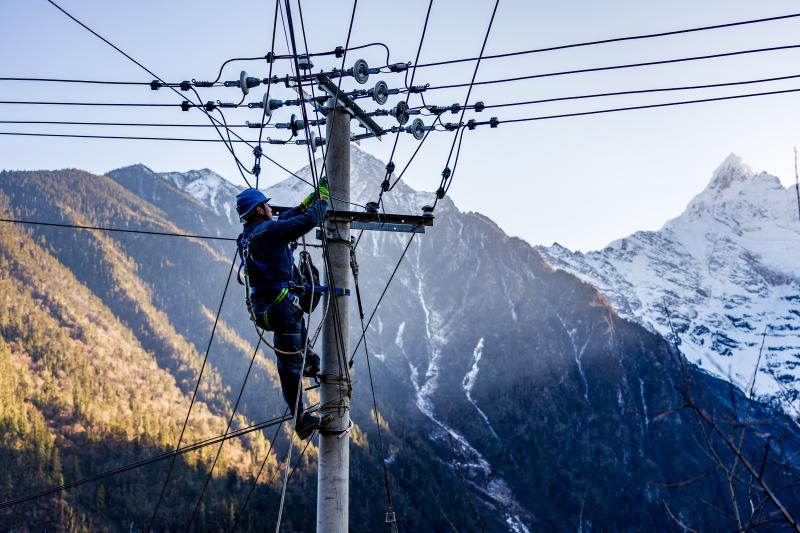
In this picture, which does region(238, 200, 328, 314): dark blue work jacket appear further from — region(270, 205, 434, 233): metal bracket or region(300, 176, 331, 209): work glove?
region(270, 205, 434, 233): metal bracket

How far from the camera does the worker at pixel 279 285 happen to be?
6969 millimetres

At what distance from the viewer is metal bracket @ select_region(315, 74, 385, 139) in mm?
7953

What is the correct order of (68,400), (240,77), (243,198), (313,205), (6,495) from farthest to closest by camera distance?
(68,400) < (6,495) < (240,77) < (243,198) < (313,205)

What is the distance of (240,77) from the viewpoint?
30.5 ft

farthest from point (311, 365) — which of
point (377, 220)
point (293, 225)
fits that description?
point (377, 220)

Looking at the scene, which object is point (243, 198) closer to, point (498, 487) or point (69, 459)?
point (69, 459)

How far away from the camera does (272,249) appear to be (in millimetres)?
7113

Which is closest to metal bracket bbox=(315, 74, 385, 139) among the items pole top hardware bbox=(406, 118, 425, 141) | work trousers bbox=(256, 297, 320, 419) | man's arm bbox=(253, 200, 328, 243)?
pole top hardware bbox=(406, 118, 425, 141)

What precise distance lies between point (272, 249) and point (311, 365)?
1.28 m

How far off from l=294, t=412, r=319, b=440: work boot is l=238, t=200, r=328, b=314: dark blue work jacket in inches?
46.2

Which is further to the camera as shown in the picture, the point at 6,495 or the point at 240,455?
the point at 240,455

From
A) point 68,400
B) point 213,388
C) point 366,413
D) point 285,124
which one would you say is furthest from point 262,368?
point 285,124

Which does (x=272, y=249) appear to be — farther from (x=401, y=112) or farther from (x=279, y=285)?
(x=401, y=112)

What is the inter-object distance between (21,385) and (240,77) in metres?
183
